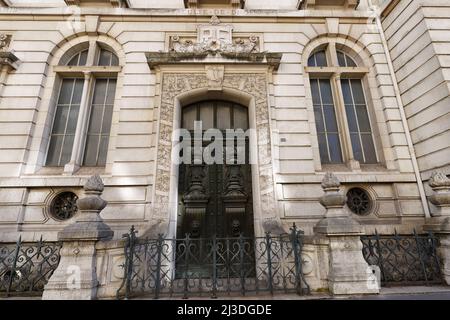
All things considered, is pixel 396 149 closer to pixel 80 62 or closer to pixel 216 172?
pixel 216 172

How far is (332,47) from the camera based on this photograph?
8.39 meters

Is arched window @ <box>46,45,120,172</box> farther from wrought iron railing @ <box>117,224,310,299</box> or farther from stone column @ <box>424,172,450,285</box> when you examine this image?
stone column @ <box>424,172,450,285</box>

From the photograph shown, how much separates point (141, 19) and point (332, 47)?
6.73 metres

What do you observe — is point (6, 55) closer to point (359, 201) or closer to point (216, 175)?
point (216, 175)

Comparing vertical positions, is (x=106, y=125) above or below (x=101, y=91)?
below

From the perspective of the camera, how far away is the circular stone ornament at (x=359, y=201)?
6.89 m

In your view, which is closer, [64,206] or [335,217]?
[335,217]

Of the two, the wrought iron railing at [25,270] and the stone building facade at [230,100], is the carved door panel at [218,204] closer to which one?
the stone building facade at [230,100]

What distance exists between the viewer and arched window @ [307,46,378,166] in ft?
25.1

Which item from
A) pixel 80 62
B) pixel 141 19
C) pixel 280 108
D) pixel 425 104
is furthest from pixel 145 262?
pixel 425 104

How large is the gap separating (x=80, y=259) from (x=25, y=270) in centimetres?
209

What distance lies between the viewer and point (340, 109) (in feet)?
25.8
